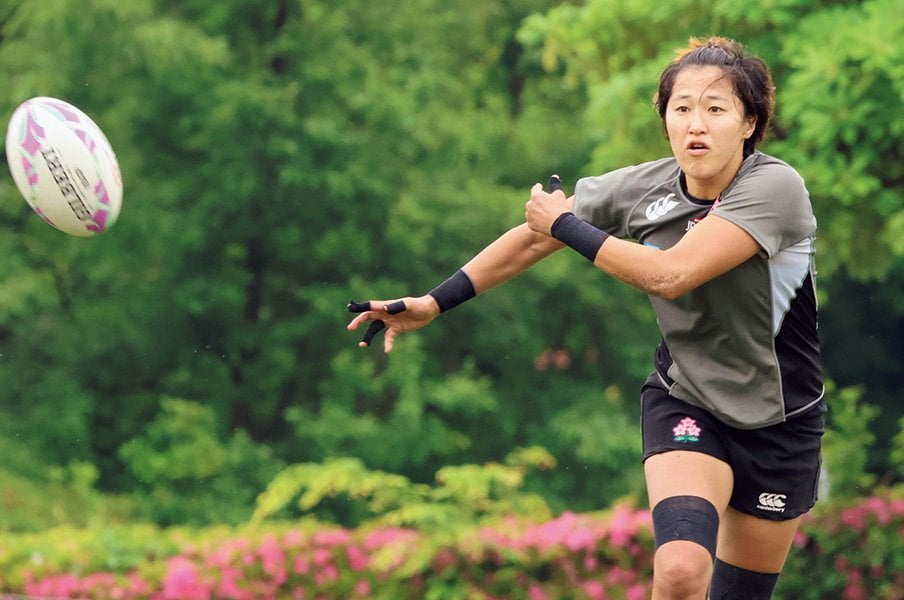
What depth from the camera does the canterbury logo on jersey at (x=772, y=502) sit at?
4406mm

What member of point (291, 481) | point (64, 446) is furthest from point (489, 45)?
point (291, 481)

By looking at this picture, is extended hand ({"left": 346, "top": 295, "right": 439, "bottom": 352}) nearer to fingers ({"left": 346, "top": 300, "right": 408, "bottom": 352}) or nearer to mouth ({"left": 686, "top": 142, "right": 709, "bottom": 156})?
fingers ({"left": 346, "top": 300, "right": 408, "bottom": 352})

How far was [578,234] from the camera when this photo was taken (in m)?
4.09

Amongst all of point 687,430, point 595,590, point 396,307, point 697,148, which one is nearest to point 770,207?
point 697,148

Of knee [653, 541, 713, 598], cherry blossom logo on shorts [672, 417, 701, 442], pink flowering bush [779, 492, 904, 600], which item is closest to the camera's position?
knee [653, 541, 713, 598]

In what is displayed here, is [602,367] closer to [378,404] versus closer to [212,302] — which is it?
[378,404]

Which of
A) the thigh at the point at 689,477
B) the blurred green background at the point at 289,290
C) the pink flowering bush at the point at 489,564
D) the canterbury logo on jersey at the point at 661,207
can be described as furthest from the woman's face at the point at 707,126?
the blurred green background at the point at 289,290

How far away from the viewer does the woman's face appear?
416 centimetres

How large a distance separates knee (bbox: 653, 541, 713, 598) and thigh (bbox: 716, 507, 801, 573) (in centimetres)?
51

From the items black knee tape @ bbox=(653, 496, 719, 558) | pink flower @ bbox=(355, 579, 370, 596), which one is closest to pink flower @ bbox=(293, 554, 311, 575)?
pink flower @ bbox=(355, 579, 370, 596)

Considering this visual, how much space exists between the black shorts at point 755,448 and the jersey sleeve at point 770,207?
0.53 meters

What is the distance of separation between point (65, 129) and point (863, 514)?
16.0ft

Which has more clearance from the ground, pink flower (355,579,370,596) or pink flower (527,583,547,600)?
pink flower (355,579,370,596)

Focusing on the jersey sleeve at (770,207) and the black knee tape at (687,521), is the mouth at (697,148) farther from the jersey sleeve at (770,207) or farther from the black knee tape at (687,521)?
the black knee tape at (687,521)
